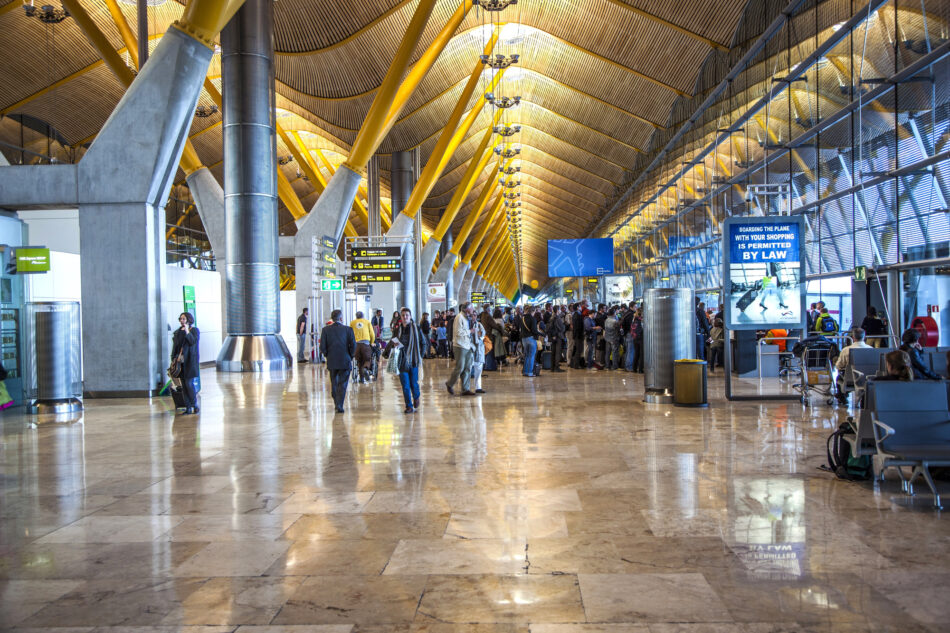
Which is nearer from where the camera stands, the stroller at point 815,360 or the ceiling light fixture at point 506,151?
the stroller at point 815,360

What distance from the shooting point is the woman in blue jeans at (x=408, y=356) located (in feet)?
39.8

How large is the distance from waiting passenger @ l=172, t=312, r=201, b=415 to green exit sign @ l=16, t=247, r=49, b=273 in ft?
9.04

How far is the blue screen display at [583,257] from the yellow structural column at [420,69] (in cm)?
1535

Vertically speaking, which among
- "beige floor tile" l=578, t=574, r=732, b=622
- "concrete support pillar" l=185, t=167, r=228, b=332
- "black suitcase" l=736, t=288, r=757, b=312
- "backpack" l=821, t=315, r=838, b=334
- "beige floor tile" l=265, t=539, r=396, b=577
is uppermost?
"concrete support pillar" l=185, t=167, r=228, b=332

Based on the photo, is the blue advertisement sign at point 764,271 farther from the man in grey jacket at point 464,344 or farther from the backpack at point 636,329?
the backpack at point 636,329

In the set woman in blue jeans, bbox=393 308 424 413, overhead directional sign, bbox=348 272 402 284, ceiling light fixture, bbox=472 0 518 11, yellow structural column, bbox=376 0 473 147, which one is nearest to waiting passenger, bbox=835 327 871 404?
woman in blue jeans, bbox=393 308 424 413

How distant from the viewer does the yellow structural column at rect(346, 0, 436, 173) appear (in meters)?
24.0

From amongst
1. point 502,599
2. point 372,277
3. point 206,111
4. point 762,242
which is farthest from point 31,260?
point 206,111

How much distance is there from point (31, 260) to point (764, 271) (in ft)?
37.3

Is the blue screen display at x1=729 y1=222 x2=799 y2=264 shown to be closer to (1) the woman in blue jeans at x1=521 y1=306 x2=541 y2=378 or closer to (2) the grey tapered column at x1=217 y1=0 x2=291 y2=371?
(1) the woman in blue jeans at x1=521 y1=306 x2=541 y2=378

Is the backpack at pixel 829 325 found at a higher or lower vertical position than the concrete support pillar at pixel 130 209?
lower

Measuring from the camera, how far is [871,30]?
14391 mm

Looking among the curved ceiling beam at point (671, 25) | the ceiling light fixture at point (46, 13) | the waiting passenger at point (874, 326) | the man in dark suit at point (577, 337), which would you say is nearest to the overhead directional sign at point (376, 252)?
the man in dark suit at point (577, 337)

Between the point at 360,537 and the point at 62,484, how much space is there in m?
3.41
